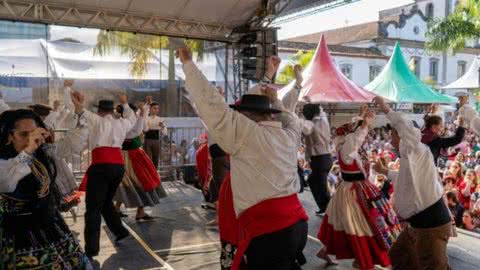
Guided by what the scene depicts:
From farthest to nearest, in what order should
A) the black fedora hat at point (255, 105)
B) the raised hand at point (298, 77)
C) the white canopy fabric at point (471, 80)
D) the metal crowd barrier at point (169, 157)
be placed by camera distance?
the white canopy fabric at point (471, 80)
the metal crowd barrier at point (169, 157)
the raised hand at point (298, 77)
the black fedora hat at point (255, 105)

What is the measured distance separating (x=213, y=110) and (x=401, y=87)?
39.1ft

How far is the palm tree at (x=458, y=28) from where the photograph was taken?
15.0 m

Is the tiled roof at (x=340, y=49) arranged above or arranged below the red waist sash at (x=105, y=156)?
above

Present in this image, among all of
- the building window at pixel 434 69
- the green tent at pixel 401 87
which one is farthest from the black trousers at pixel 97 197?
the building window at pixel 434 69

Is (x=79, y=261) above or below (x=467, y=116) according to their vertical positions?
below

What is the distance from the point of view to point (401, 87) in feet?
43.7

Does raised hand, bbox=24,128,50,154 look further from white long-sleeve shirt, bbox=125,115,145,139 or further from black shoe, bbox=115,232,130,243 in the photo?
white long-sleeve shirt, bbox=125,115,145,139

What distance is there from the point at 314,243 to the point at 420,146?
2.17 meters

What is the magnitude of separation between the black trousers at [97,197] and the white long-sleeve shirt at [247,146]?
263cm

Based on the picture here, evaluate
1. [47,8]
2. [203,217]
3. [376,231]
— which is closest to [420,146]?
[376,231]

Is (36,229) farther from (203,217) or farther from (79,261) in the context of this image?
(203,217)

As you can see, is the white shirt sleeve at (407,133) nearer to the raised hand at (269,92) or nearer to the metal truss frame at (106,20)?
the raised hand at (269,92)

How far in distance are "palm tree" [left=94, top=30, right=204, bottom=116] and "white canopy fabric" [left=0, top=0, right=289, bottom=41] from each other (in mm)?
2918

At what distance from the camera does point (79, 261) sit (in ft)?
9.99
